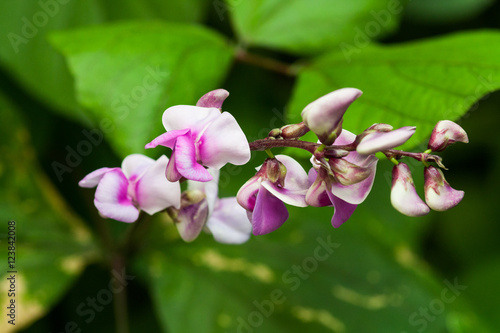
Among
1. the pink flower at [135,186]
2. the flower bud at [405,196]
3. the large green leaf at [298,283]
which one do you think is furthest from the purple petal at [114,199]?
the large green leaf at [298,283]

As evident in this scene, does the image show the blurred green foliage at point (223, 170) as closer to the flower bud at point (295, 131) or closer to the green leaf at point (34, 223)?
the green leaf at point (34, 223)

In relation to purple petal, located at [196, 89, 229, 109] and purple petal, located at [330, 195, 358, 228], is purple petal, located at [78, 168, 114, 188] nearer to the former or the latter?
purple petal, located at [196, 89, 229, 109]

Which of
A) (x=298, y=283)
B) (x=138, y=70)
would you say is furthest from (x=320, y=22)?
(x=298, y=283)

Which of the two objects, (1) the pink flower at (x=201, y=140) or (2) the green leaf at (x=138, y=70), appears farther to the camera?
(2) the green leaf at (x=138, y=70)

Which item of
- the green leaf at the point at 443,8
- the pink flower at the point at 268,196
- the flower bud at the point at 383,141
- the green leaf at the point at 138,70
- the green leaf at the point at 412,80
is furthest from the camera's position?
the green leaf at the point at 443,8

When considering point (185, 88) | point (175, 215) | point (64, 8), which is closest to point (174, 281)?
point (185, 88)

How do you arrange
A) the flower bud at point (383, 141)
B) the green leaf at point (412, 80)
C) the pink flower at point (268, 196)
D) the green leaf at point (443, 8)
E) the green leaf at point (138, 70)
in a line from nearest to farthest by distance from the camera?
1. the flower bud at point (383, 141)
2. the pink flower at point (268, 196)
3. the green leaf at point (412, 80)
4. the green leaf at point (138, 70)
5. the green leaf at point (443, 8)

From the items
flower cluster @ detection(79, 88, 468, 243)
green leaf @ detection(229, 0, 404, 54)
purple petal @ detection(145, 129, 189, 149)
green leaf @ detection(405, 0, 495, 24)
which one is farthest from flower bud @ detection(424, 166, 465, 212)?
green leaf @ detection(405, 0, 495, 24)
